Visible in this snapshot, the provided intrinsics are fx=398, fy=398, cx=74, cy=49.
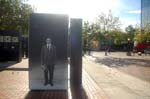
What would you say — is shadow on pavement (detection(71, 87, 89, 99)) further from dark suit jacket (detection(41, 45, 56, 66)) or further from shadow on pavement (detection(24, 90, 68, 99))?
dark suit jacket (detection(41, 45, 56, 66))

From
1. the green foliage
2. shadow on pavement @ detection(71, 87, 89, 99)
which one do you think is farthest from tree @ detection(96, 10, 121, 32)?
shadow on pavement @ detection(71, 87, 89, 99)

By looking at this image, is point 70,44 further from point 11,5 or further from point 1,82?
point 11,5

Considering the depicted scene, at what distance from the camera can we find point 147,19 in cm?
14662

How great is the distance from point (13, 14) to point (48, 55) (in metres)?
34.3

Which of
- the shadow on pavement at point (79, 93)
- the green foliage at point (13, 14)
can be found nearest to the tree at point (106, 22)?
the green foliage at point (13, 14)

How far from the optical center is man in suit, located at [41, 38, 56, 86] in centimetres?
1515

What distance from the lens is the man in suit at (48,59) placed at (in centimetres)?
1515

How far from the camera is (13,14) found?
159 ft

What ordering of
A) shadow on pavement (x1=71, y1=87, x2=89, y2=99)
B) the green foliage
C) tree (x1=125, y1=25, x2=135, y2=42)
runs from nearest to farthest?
shadow on pavement (x1=71, y1=87, x2=89, y2=99) < the green foliage < tree (x1=125, y1=25, x2=135, y2=42)

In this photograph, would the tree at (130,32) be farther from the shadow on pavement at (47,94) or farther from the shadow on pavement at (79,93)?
the shadow on pavement at (47,94)

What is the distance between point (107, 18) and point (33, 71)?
191 feet

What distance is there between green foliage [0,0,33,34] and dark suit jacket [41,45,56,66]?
29.2 m

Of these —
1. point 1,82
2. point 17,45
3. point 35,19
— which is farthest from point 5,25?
point 35,19

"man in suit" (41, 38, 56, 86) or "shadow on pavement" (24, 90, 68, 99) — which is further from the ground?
"man in suit" (41, 38, 56, 86)
